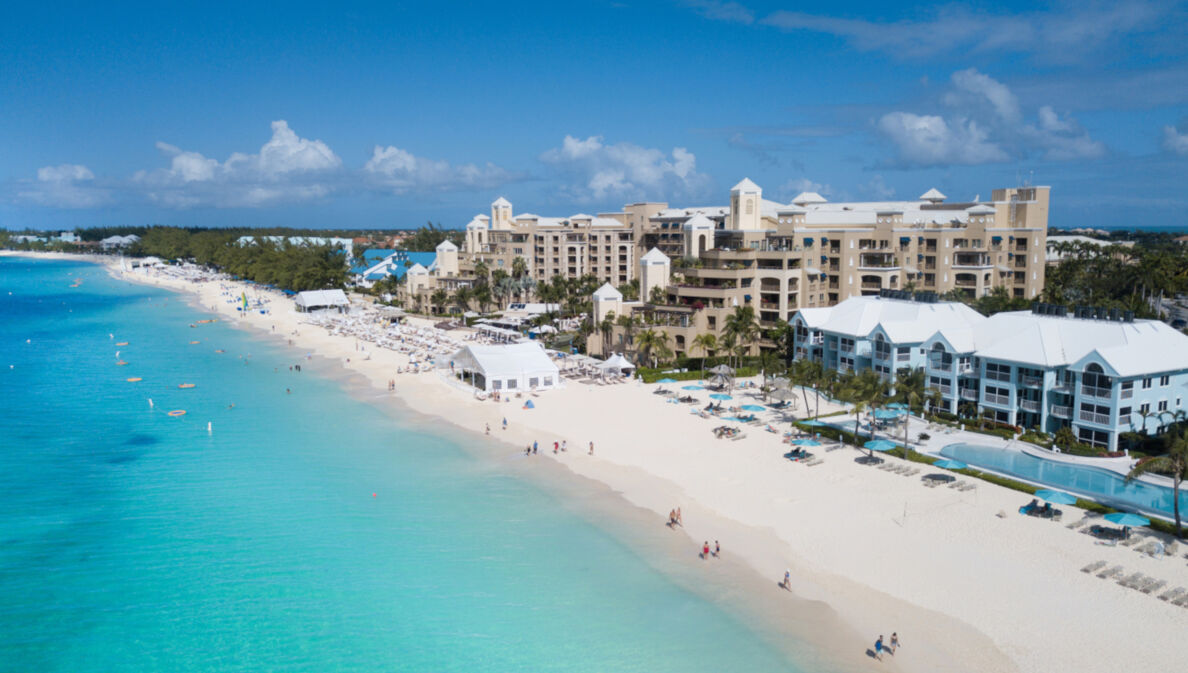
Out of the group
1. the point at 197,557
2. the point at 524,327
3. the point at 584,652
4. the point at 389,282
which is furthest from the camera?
the point at 389,282

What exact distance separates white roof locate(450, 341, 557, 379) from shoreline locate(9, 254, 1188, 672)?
43.0ft

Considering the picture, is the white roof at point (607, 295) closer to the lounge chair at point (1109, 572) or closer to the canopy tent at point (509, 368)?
the canopy tent at point (509, 368)

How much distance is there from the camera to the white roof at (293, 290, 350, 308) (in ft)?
392

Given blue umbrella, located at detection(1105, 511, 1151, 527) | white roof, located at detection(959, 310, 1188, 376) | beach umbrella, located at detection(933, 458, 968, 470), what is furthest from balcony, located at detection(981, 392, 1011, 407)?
blue umbrella, located at detection(1105, 511, 1151, 527)

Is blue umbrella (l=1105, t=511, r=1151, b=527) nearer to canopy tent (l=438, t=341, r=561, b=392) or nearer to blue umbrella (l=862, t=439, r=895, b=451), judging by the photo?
blue umbrella (l=862, t=439, r=895, b=451)

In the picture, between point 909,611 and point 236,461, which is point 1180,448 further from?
point 236,461

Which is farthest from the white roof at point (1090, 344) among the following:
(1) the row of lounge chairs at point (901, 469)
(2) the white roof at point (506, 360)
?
(2) the white roof at point (506, 360)

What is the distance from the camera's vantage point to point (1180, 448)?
101 ft

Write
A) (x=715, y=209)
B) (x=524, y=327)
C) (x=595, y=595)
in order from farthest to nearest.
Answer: (x=715, y=209), (x=524, y=327), (x=595, y=595)

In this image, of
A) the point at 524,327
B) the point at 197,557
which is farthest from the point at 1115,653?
the point at 524,327

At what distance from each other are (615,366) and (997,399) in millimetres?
29721

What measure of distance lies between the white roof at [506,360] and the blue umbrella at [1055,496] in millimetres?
38166

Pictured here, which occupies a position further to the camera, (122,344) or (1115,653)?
(122,344)

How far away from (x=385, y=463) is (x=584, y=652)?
2386 centimetres
